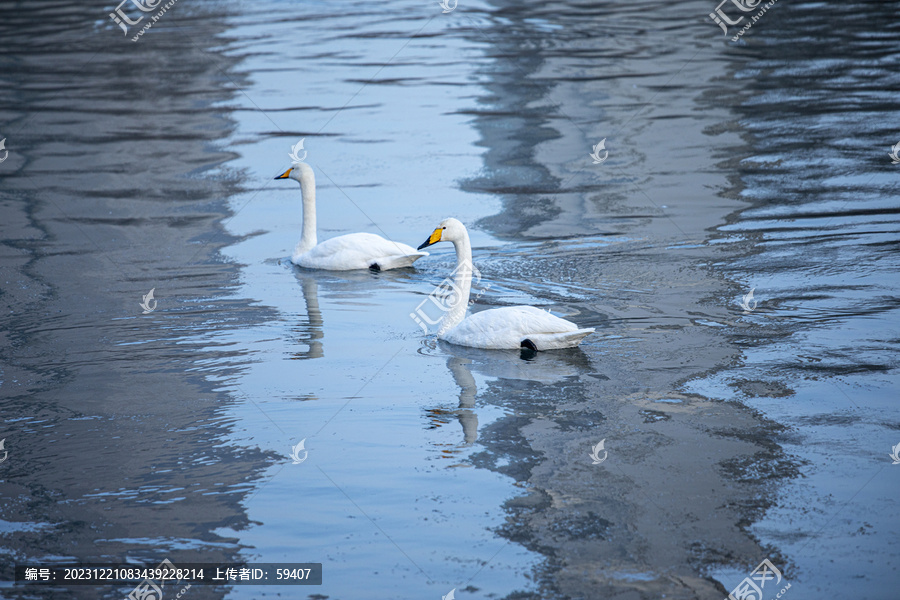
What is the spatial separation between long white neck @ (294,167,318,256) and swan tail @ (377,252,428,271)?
1.15m

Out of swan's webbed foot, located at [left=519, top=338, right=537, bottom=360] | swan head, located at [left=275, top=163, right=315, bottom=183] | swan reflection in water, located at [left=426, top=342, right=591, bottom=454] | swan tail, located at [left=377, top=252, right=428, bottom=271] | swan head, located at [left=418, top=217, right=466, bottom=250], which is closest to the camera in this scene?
swan reflection in water, located at [left=426, top=342, right=591, bottom=454]

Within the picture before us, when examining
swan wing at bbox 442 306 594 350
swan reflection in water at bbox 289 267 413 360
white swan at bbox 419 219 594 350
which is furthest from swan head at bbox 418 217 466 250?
swan reflection in water at bbox 289 267 413 360

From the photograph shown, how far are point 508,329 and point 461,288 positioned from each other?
3.00 feet

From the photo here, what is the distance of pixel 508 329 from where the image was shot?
9047 mm

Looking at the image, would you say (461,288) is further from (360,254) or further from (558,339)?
(360,254)

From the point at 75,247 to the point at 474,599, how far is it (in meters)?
10.1

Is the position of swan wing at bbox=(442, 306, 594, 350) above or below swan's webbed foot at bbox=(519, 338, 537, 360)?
above

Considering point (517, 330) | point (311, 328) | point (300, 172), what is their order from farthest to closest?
point (300, 172) → point (311, 328) → point (517, 330)

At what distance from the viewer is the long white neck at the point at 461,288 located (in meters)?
9.70

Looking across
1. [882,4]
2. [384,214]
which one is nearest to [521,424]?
[384,214]

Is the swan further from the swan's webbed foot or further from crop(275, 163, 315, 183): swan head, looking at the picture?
the swan's webbed foot

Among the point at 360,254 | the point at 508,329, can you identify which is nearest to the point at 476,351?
the point at 508,329
